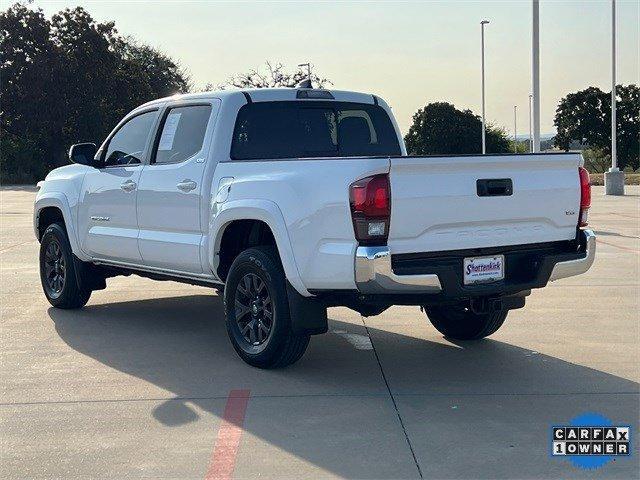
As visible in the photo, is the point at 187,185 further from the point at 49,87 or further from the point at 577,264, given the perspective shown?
the point at 49,87

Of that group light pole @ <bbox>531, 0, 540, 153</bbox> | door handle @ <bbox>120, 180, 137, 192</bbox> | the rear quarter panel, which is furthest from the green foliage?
the rear quarter panel

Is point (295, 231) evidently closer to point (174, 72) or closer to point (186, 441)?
point (186, 441)

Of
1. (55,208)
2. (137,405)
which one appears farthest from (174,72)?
(137,405)

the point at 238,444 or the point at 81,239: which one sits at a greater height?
the point at 81,239

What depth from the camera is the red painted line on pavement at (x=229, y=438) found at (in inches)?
184

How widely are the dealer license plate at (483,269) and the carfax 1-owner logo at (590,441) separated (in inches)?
43.9

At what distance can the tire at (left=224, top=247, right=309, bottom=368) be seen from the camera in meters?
6.56

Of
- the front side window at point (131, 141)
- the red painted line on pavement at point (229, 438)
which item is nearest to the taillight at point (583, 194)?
the red painted line on pavement at point (229, 438)

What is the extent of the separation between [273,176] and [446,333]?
2.41m

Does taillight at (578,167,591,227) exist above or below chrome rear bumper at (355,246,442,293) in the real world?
above

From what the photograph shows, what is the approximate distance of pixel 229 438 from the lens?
522cm

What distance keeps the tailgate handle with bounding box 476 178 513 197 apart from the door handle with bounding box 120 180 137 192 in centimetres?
332

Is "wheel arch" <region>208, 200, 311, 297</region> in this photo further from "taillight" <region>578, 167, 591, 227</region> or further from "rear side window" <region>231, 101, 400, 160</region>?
"taillight" <region>578, 167, 591, 227</region>

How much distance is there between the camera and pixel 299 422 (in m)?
5.52
